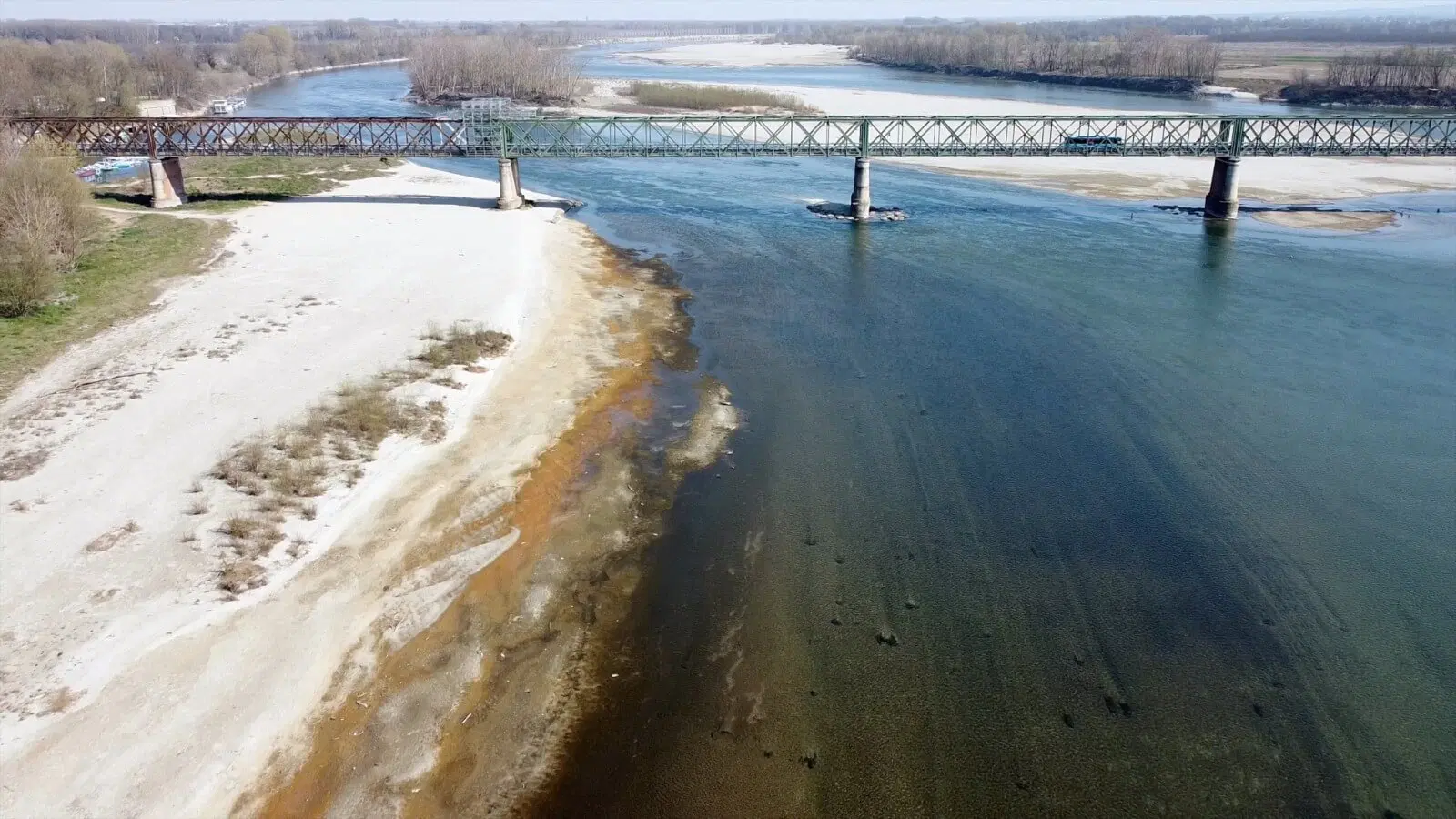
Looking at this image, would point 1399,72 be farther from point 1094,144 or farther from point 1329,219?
point 1094,144

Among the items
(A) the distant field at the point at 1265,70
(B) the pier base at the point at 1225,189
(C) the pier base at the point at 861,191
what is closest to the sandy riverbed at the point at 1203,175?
(B) the pier base at the point at 1225,189

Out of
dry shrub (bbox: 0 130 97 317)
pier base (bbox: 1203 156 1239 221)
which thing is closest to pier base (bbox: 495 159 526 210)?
dry shrub (bbox: 0 130 97 317)

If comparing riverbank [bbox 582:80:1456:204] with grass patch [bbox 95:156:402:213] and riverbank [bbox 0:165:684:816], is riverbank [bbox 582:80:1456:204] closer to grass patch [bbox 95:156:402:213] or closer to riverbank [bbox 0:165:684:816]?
grass patch [bbox 95:156:402:213]

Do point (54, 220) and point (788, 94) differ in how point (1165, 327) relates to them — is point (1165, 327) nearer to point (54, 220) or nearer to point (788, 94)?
point (54, 220)

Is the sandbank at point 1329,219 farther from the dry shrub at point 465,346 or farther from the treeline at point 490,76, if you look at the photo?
the treeline at point 490,76

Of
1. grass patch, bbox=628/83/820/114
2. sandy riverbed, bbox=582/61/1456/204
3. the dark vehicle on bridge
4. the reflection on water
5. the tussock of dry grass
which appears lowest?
the reflection on water

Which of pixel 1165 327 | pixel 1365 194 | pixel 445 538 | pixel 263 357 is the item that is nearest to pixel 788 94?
pixel 1365 194

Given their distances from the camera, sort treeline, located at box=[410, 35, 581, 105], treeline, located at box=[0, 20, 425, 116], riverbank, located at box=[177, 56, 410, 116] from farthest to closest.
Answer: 1. treeline, located at box=[410, 35, 581, 105]
2. riverbank, located at box=[177, 56, 410, 116]
3. treeline, located at box=[0, 20, 425, 116]
